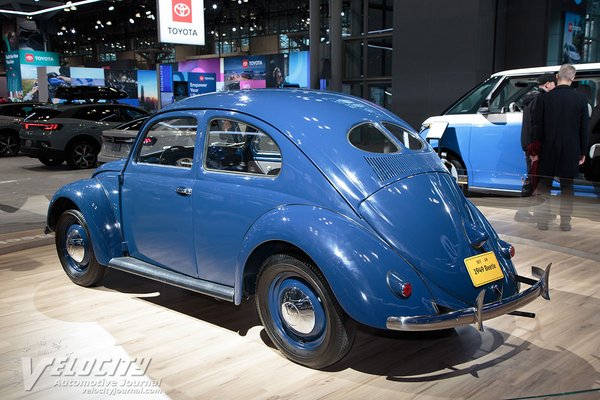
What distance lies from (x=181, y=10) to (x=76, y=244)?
6.04 m

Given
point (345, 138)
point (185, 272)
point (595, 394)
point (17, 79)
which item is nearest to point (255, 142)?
point (345, 138)

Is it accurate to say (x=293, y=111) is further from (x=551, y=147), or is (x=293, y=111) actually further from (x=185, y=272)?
(x=551, y=147)

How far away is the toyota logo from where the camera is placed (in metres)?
9.15

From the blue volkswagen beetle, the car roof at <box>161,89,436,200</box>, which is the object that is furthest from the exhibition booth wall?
the car roof at <box>161,89,436,200</box>

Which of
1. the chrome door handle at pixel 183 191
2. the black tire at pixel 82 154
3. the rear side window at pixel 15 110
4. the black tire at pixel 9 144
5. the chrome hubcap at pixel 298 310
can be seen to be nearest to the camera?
the chrome hubcap at pixel 298 310

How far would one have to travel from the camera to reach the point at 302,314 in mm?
2896

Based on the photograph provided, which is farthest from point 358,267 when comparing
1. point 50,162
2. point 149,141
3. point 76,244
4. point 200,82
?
point 200,82

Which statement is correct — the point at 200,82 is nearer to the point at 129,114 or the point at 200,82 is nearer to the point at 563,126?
the point at 129,114

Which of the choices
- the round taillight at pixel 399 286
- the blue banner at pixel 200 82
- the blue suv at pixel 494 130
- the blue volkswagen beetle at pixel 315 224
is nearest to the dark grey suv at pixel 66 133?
the blue banner at pixel 200 82

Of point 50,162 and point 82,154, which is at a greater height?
point 82,154

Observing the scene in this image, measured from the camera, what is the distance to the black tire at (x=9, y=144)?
1435cm

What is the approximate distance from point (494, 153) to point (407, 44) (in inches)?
211

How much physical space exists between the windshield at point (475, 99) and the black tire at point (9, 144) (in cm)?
1147

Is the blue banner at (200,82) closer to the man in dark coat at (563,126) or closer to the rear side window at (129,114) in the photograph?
the rear side window at (129,114)
